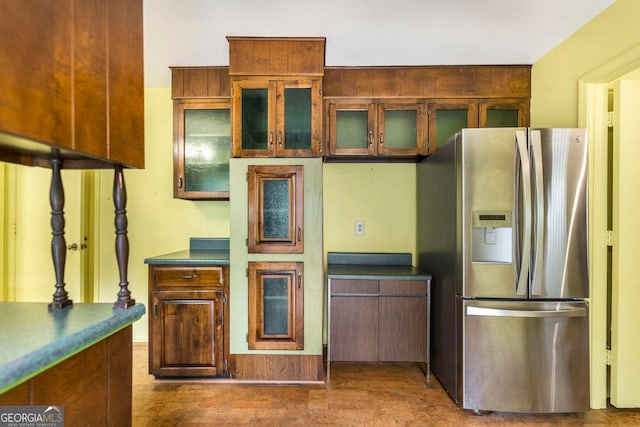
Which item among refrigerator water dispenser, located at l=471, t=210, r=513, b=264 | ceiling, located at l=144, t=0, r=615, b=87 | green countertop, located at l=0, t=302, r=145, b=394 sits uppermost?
ceiling, located at l=144, t=0, r=615, b=87

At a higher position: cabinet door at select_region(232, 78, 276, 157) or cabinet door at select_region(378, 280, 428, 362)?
cabinet door at select_region(232, 78, 276, 157)

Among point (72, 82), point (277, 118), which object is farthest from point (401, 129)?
point (72, 82)

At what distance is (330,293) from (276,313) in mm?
423

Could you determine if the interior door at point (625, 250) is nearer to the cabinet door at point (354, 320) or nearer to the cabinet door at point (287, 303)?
the cabinet door at point (354, 320)

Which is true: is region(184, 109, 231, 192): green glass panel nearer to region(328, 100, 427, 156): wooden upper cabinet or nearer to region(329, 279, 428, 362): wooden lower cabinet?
region(328, 100, 427, 156): wooden upper cabinet

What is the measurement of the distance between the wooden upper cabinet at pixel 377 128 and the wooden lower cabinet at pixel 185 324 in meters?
1.44

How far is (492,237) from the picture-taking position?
76.4 inches

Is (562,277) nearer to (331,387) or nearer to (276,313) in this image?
(331,387)

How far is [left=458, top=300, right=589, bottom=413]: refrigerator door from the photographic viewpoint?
6.29 ft

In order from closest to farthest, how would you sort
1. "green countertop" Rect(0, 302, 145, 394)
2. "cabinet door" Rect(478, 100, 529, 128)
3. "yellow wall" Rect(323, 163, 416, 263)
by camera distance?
"green countertop" Rect(0, 302, 145, 394)
"cabinet door" Rect(478, 100, 529, 128)
"yellow wall" Rect(323, 163, 416, 263)

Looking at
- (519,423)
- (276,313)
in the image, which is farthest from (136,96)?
(519,423)

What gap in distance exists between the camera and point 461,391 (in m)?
1.99

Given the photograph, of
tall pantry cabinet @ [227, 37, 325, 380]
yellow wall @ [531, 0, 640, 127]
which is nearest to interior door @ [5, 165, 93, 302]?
tall pantry cabinet @ [227, 37, 325, 380]

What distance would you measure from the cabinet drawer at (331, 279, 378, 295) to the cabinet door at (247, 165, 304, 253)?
1.29ft
